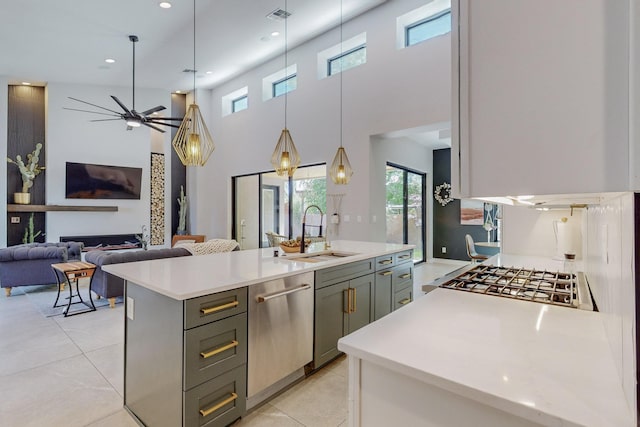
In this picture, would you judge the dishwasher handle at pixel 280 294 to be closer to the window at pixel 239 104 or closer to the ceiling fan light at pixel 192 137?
the ceiling fan light at pixel 192 137

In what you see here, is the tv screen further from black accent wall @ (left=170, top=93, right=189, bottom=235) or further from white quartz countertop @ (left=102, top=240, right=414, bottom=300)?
white quartz countertop @ (left=102, top=240, right=414, bottom=300)

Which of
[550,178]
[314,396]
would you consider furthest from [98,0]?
[550,178]

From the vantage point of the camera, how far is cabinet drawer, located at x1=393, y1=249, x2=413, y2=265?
346 cm

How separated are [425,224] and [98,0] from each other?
289 inches

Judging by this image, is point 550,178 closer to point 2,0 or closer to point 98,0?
point 98,0

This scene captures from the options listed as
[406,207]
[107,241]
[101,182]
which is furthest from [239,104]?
[406,207]

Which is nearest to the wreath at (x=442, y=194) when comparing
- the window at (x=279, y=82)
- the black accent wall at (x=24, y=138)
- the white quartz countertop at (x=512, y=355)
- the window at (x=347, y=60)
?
the window at (x=347, y=60)

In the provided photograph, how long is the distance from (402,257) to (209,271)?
7.26ft

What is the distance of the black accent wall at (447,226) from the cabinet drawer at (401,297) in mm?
4550

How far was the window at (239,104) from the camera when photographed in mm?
8177

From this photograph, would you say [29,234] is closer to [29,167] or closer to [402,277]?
[29,167]

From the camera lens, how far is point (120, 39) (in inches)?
214

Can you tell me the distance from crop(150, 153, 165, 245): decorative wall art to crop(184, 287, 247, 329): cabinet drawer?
286 inches

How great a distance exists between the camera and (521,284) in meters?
1.74
